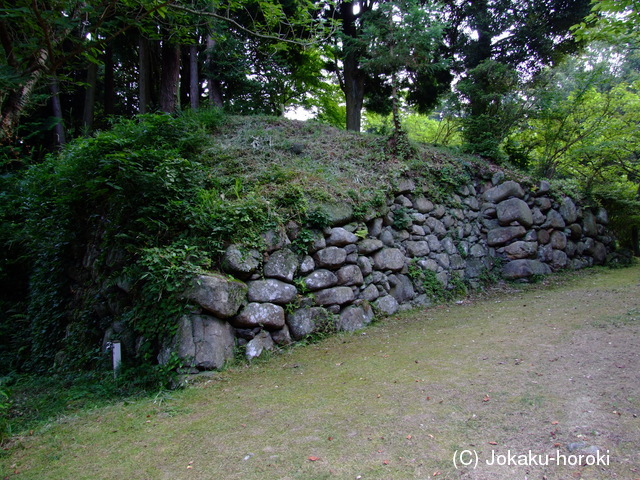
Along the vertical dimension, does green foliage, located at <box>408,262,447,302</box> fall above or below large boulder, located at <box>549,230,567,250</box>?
below

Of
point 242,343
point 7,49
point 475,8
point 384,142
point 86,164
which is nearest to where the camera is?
point 7,49

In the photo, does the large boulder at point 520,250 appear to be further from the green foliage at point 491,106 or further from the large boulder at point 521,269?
the green foliage at point 491,106

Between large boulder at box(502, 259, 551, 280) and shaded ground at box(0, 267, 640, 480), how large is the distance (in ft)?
10.7

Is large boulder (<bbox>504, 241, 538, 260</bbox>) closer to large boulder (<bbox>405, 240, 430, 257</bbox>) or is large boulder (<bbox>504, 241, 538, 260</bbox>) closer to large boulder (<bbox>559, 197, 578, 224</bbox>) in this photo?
large boulder (<bbox>559, 197, 578, 224</bbox>)

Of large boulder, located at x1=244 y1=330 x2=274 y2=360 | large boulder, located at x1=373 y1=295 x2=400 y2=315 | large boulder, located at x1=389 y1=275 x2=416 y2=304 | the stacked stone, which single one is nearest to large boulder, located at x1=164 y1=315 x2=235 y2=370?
large boulder, located at x1=244 y1=330 x2=274 y2=360

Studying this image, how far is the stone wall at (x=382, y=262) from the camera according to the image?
4.38 m

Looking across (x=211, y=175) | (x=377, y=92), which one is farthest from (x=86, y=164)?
(x=377, y=92)

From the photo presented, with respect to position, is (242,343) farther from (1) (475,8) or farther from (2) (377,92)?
(1) (475,8)

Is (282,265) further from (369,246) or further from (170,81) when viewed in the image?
(170,81)

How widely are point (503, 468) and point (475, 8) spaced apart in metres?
12.0

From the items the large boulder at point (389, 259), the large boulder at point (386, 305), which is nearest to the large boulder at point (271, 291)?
the large boulder at point (386, 305)

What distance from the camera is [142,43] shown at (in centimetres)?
991

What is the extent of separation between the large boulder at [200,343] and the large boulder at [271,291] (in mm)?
585

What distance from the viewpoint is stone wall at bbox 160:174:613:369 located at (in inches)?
173
